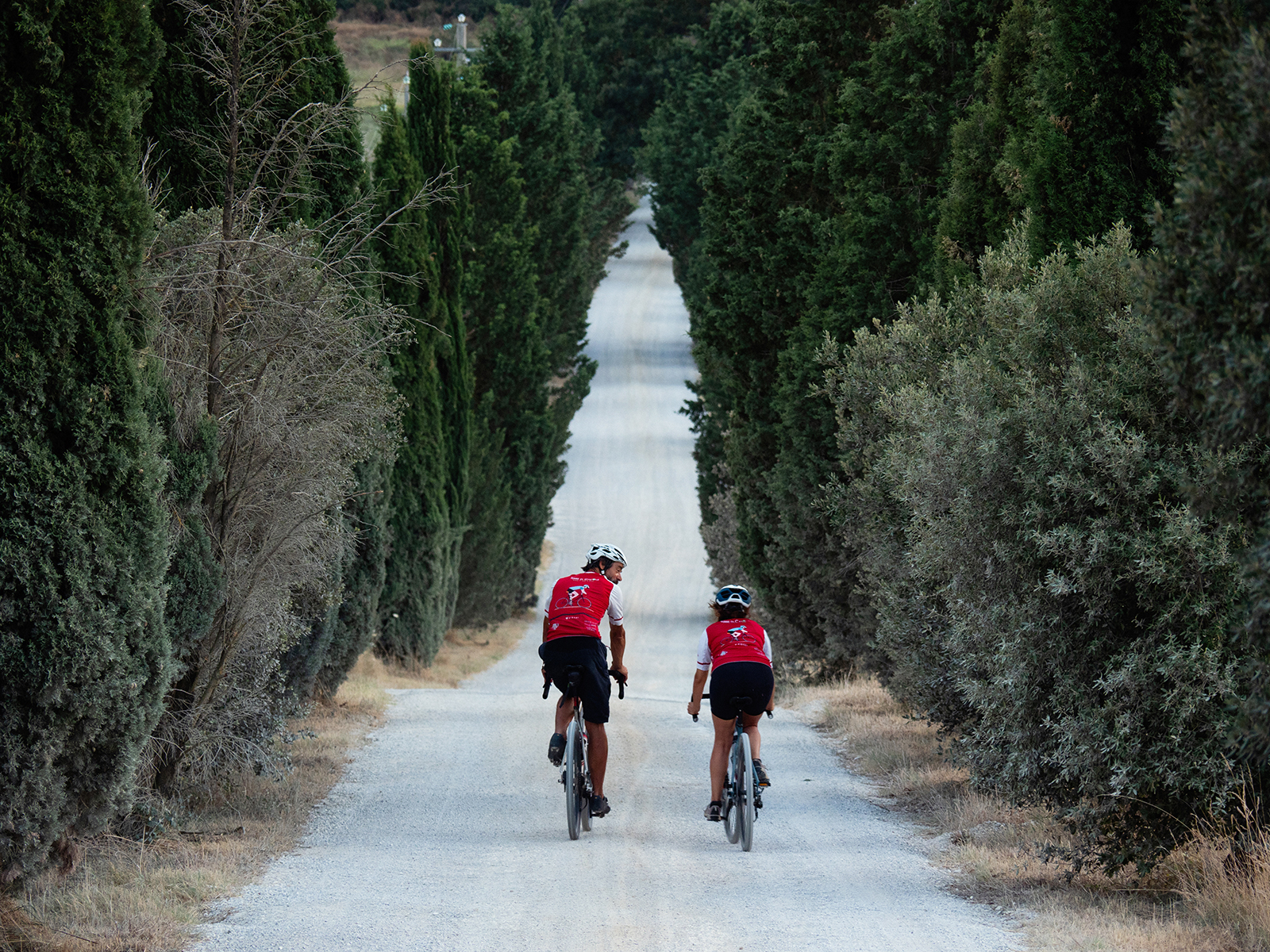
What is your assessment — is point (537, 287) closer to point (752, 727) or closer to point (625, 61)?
point (752, 727)

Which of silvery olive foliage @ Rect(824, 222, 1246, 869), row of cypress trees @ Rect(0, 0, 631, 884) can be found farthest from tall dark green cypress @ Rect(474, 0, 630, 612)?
silvery olive foliage @ Rect(824, 222, 1246, 869)

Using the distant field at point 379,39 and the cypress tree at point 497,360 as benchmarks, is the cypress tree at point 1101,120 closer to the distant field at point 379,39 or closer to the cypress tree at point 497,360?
the cypress tree at point 497,360

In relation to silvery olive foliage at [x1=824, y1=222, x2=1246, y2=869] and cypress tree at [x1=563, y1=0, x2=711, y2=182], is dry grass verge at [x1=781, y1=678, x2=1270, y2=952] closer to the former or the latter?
silvery olive foliage at [x1=824, y1=222, x2=1246, y2=869]

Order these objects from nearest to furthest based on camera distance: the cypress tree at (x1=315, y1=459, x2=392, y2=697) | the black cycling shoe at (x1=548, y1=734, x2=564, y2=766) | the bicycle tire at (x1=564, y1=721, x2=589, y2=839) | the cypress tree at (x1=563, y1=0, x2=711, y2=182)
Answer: the bicycle tire at (x1=564, y1=721, x2=589, y2=839) < the black cycling shoe at (x1=548, y1=734, x2=564, y2=766) < the cypress tree at (x1=315, y1=459, x2=392, y2=697) < the cypress tree at (x1=563, y1=0, x2=711, y2=182)

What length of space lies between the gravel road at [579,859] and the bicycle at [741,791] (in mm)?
180

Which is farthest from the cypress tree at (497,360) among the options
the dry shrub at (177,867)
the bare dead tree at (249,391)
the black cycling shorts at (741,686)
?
the black cycling shorts at (741,686)

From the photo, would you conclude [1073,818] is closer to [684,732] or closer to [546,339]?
[684,732]

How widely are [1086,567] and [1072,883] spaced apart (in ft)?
6.67

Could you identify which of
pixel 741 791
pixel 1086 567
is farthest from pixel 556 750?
pixel 1086 567

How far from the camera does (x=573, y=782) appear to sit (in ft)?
30.7

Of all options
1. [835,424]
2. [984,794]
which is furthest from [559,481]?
[984,794]

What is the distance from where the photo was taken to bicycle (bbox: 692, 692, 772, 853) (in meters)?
9.06

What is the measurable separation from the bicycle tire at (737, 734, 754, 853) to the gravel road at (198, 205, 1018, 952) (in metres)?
0.19

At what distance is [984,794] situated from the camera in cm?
1043
